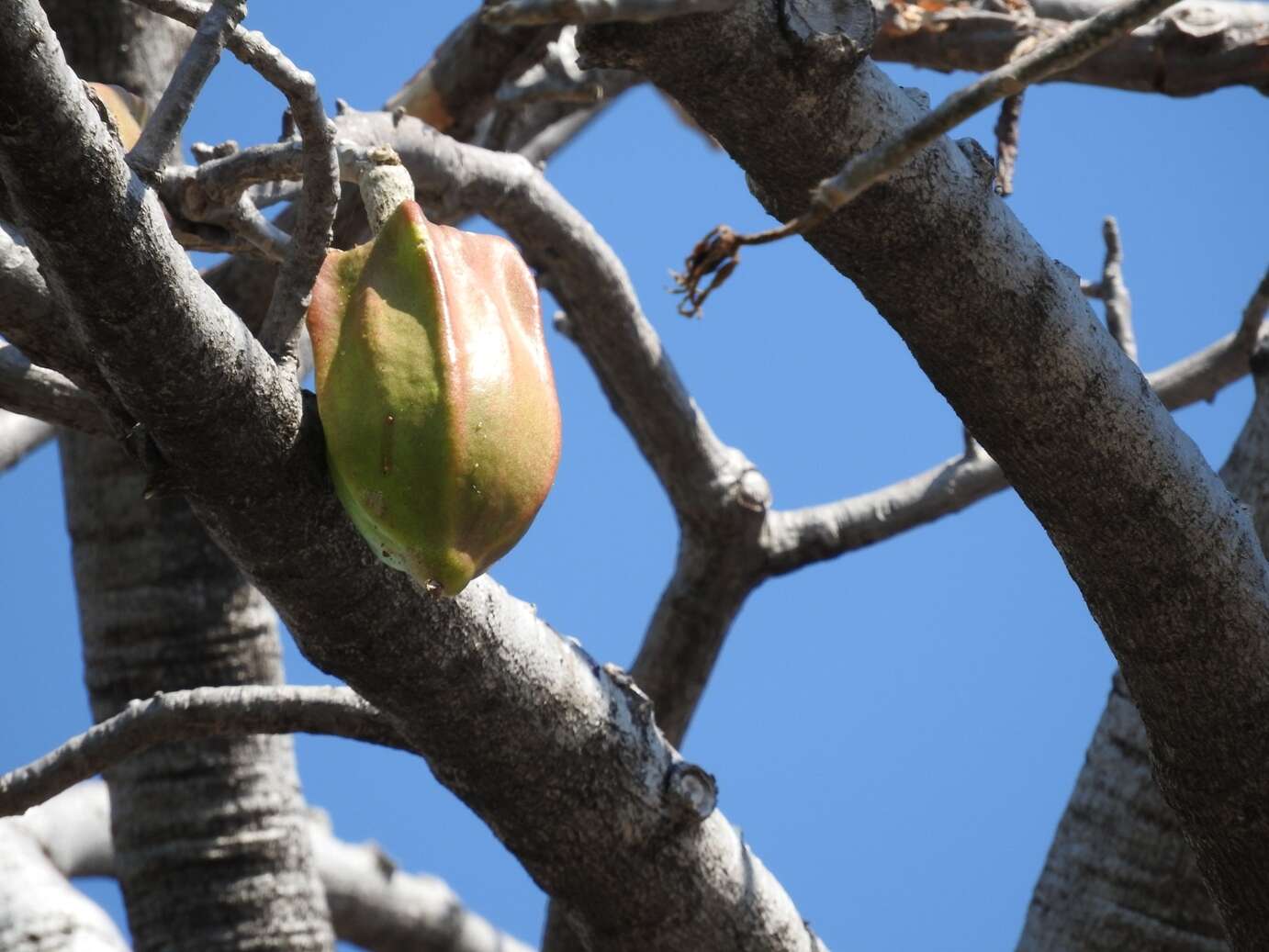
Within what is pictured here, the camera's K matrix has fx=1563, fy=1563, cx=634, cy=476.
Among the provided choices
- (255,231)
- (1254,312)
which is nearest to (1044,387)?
(255,231)

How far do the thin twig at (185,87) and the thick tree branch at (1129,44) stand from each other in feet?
2.88

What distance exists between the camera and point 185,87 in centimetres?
62

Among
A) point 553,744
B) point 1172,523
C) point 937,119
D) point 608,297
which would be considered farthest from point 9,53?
point 608,297

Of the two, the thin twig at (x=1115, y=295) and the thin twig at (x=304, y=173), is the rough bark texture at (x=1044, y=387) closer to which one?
Answer: the thin twig at (x=304, y=173)

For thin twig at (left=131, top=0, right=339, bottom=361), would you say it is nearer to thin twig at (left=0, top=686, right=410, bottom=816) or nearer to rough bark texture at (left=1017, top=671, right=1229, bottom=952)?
thin twig at (left=0, top=686, right=410, bottom=816)

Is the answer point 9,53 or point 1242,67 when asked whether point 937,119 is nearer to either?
point 9,53

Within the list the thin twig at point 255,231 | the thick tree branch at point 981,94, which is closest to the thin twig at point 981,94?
the thick tree branch at point 981,94

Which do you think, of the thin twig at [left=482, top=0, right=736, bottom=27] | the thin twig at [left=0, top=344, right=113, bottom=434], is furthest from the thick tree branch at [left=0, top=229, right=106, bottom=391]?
the thin twig at [left=482, top=0, right=736, bottom=27]

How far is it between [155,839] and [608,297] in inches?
22.9

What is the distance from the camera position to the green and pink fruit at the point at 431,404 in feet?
1.96

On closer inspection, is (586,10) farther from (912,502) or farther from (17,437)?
(17,437)

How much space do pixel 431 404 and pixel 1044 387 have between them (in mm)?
300

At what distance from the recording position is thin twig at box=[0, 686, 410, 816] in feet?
2.79

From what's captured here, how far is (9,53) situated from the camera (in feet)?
1.68
